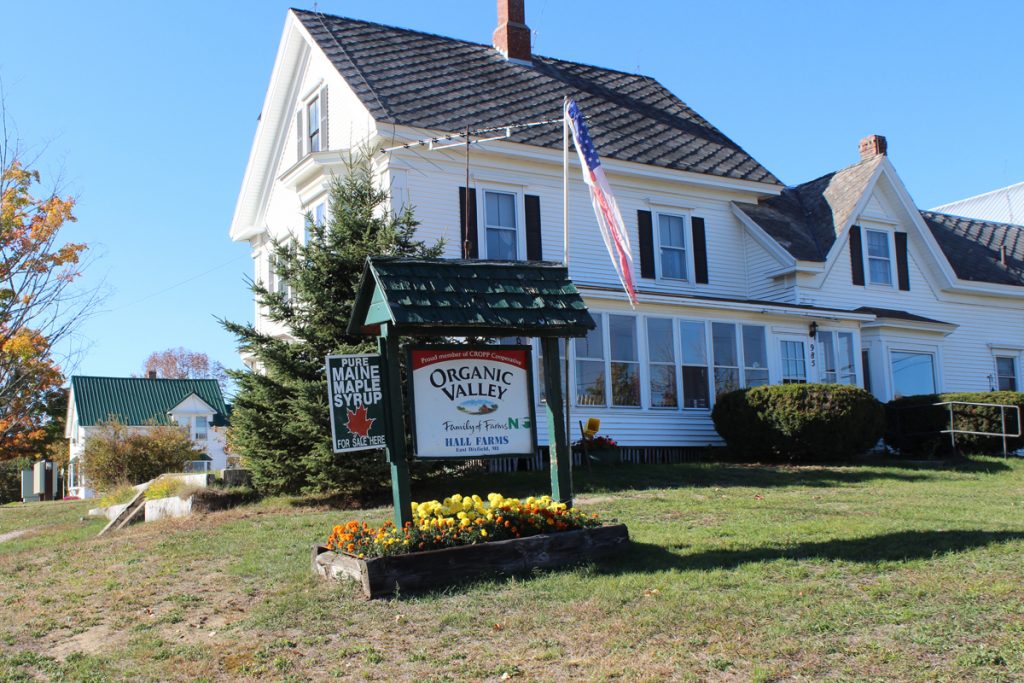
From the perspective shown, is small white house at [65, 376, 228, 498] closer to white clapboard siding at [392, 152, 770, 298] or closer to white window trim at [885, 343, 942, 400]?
white clapboard siding at [392, 152, 770, 298]

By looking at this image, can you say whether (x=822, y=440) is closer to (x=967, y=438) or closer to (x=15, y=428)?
(x=967, y=438)

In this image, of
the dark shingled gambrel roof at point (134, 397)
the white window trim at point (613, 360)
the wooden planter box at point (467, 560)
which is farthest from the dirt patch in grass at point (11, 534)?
the dark shingled gambrel roof at point (134, 397)

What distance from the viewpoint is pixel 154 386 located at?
46875mm

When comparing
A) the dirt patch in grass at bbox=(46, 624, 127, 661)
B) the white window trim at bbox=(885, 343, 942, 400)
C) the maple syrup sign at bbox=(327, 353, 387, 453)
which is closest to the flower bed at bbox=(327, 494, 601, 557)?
the maple syrup sign at bbox=(327, 353, 387, 453)

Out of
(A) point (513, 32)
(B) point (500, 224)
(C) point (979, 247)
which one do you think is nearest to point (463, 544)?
(B) point (500, 224)

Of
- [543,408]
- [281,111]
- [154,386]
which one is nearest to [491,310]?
[543,408]

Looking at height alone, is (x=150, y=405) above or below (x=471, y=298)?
above

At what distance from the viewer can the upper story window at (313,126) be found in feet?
75.0

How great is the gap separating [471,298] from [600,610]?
3.28 m

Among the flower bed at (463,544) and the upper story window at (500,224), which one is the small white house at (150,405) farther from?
the flower bed at (463,544)

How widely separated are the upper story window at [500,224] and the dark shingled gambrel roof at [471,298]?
10872 millimetres

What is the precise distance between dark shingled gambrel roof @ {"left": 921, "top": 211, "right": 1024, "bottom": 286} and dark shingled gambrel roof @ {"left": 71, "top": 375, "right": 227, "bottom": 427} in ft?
100

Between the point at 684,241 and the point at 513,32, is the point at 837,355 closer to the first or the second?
the point at 684,241

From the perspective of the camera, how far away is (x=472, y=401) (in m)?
9.44
